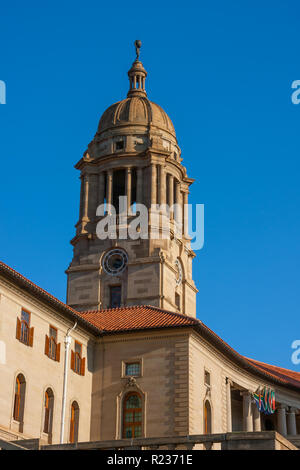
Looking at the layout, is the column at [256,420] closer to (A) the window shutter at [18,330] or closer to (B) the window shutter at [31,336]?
(B) the window shutter at [31,336]

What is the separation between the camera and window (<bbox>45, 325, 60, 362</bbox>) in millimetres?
50969

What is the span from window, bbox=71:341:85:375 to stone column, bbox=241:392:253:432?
14.4 meters

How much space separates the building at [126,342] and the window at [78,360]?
0.07m

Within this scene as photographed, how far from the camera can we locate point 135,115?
271ft

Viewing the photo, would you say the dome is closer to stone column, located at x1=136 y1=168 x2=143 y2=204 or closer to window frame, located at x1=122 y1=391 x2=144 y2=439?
stone column, located at x1=136 y1=168 x2=143 y2=204

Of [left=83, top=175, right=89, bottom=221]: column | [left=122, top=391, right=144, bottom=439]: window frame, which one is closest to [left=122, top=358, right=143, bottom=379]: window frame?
[left=122, top=391, right=144, bottom=439]: window frame

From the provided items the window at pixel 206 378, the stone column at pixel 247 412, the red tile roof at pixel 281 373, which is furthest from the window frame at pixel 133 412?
the red tile roof at pixel 281 373

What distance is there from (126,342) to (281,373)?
2402cm

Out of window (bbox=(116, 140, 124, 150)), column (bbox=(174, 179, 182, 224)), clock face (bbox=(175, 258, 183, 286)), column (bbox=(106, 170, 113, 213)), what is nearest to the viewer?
clock face (bbox=(175, 258, 183, 286))

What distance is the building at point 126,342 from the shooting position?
49.1 m
